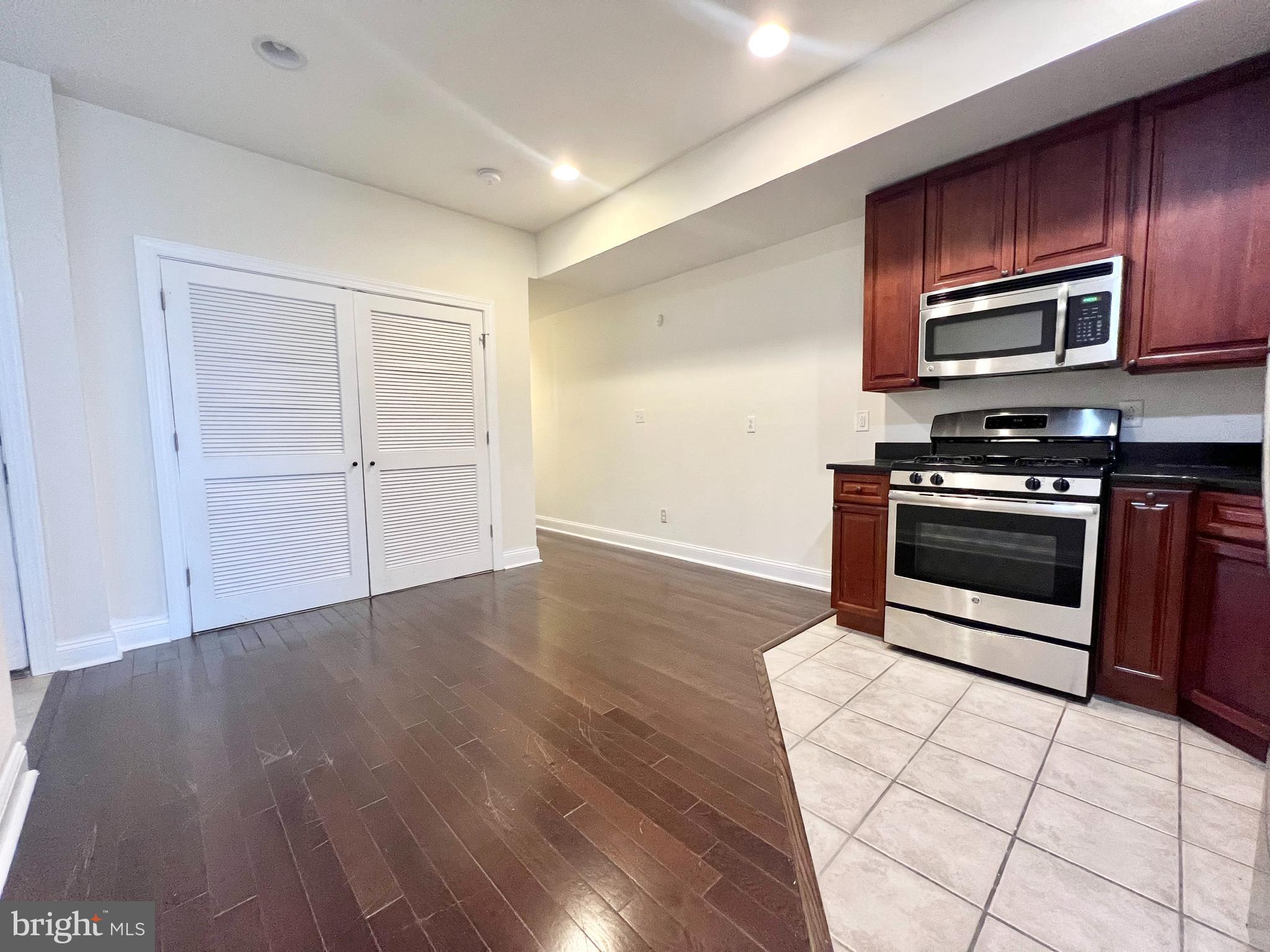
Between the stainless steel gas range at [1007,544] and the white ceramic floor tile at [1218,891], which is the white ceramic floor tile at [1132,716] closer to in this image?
the stainless steel gas range at [1007,544]

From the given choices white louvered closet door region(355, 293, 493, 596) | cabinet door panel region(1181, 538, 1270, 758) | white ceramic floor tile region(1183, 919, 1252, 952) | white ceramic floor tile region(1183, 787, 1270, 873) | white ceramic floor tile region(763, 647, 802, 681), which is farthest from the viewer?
white louvered closet door region(355, 293, 493, 596)

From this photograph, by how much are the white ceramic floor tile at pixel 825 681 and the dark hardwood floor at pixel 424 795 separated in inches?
8.0

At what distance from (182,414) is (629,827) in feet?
10.3

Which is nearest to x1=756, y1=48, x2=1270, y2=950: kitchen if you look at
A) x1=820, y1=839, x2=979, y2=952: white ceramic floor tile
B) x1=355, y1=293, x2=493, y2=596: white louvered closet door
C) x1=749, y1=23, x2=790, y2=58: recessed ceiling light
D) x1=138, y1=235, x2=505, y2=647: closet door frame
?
x1=820, y1=839, x2=979, y2=952: white ceramic floor tile

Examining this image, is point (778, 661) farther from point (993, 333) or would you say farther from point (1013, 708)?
point (993, 333)

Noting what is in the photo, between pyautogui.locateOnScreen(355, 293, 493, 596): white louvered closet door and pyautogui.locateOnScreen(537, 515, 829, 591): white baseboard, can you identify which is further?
pyautogui.locateOnScreen(537, 515, 829, 591): white baseboard

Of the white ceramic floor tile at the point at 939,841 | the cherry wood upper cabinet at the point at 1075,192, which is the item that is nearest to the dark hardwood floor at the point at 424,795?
the white ceramic floor tile at the point at 939,841

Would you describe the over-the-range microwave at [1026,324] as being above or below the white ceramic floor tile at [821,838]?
above

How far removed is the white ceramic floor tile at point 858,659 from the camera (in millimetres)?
2371

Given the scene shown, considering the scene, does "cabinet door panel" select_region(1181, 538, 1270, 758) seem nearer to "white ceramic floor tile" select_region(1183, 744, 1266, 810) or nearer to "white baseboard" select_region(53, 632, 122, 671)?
"white ceramic floor tile" select_region(1183, 744, 1266, 810)

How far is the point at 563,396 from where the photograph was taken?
5.54 m

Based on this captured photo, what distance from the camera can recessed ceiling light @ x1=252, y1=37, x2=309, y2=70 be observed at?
2.16 metres

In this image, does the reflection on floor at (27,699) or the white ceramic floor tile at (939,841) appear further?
the reflection on floor at (27,699)

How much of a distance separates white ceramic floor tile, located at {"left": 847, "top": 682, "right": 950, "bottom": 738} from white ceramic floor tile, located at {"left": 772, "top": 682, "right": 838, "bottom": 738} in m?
0.11
